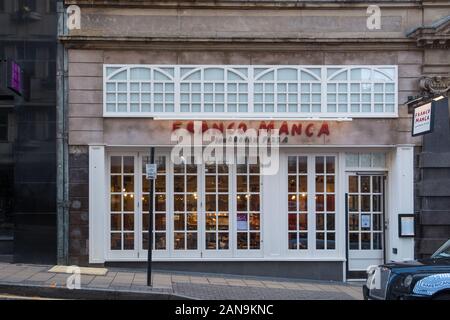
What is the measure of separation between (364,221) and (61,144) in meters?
7.32

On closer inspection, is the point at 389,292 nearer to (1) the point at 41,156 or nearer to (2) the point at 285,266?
(2) the point at 285,266

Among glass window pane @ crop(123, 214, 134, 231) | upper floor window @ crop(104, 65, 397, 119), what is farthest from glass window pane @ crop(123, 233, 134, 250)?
upper floor window @ crop(104, 65, 397, 119)

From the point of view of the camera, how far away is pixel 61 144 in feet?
49.6

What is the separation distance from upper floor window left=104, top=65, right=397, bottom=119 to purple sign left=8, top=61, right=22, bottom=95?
6.18ft

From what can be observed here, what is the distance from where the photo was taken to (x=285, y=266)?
1550 centimetres

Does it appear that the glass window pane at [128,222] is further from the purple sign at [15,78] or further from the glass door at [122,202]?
the purple sign at [15,78]

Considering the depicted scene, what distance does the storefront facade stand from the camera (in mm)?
15203

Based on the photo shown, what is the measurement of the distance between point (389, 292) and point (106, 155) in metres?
8.10

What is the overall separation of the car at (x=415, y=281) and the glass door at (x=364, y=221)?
18.9 feet

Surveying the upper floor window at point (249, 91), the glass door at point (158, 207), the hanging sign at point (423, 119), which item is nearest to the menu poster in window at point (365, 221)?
the hanging sign at point (423, 119)

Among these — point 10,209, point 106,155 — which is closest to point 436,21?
point 106,155

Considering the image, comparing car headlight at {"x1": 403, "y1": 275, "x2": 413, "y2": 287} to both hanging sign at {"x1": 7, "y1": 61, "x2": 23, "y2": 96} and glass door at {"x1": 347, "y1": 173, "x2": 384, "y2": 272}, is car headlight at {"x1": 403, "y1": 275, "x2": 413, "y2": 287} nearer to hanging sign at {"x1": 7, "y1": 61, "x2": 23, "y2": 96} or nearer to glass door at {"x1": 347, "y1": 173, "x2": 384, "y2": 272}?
glass door at {"x1": 347, "y1": 173, "x2": 384, "y2": 272}
